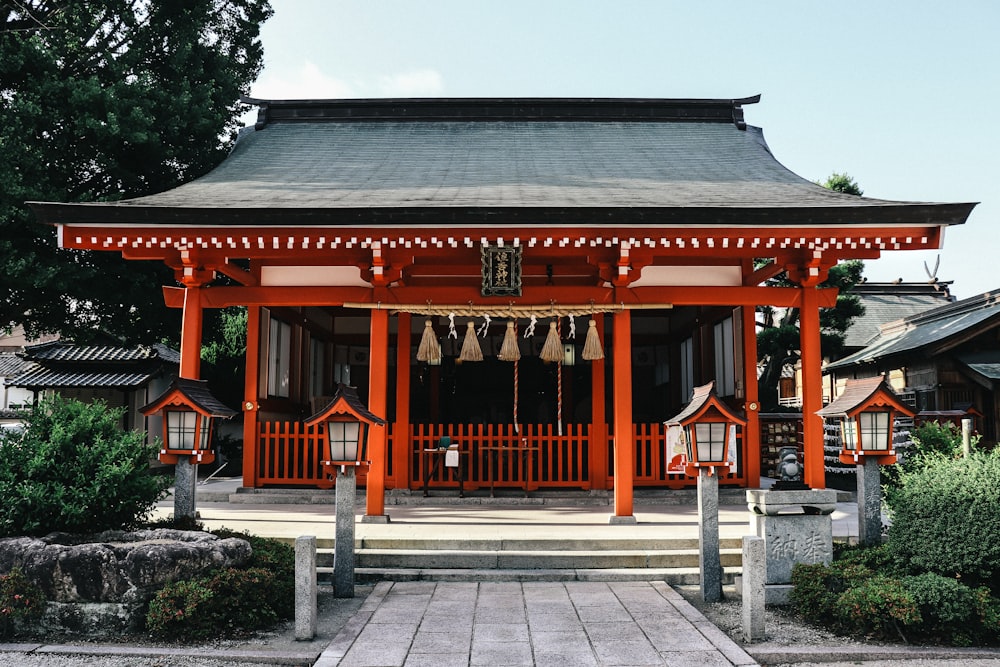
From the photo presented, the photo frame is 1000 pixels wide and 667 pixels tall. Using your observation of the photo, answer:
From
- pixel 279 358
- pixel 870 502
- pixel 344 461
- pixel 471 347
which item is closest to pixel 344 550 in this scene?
pixel 344 461

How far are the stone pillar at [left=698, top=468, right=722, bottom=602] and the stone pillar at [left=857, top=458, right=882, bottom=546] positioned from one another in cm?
149

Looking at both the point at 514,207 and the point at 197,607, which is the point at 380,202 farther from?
the point at 197,607

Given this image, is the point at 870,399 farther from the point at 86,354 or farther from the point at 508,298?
the point at 86,354

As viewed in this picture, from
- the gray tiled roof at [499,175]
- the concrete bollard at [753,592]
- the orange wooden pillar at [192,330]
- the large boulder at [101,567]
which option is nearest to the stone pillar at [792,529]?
the concrete bollard at [753,592]

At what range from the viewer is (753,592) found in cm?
534

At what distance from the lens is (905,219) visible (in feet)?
26.7

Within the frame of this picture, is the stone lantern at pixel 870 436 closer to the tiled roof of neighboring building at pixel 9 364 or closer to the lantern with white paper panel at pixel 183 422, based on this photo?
the lantern with white paper panel at pixel 183 422

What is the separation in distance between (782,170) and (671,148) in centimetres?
206

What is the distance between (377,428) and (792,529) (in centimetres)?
480

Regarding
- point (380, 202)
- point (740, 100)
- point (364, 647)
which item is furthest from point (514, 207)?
point (740, 100)

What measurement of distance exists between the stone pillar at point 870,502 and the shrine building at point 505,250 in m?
2.03

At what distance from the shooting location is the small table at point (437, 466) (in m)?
10.2

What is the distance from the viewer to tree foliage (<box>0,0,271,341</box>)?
11711 millimetres

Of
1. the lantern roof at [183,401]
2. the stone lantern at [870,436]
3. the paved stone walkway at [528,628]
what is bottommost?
the paved stone walkway at [528,628]
